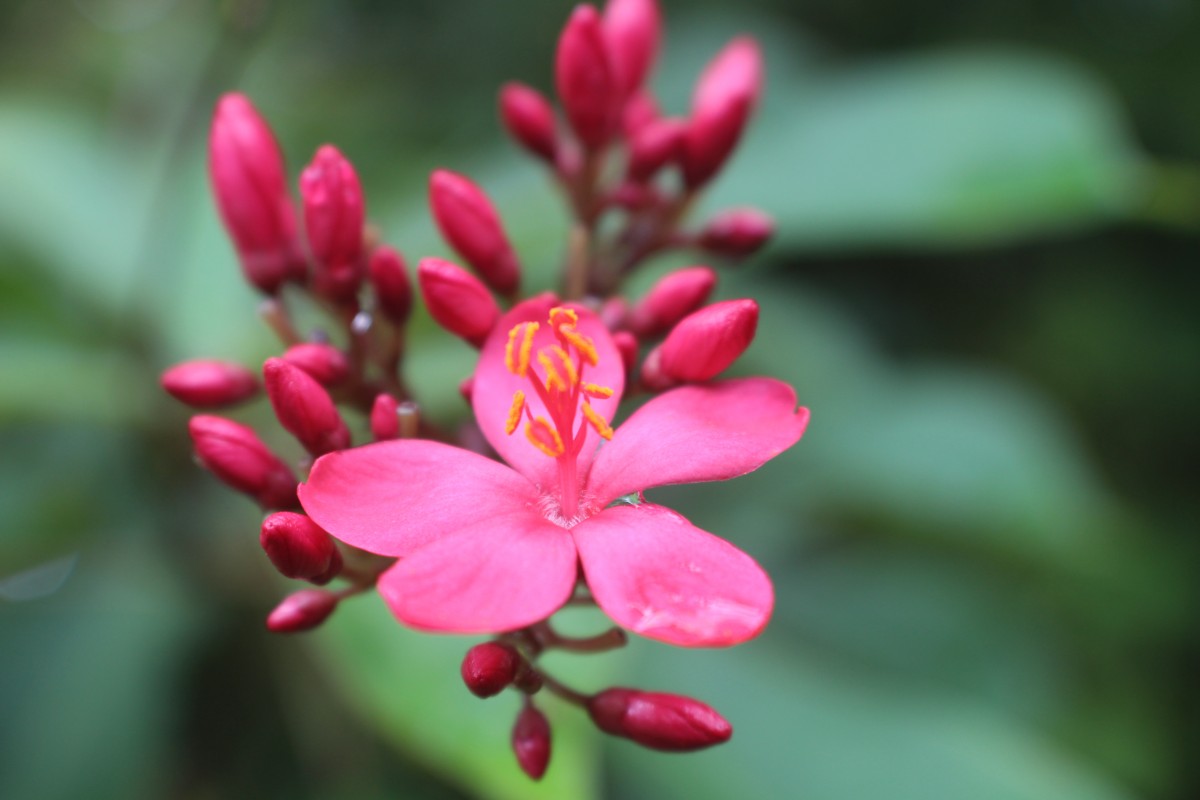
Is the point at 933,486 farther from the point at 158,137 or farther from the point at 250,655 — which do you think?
the point at 158,137

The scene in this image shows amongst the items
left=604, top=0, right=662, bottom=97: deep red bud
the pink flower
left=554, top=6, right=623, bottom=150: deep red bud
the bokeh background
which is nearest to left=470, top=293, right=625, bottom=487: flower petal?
the pink flower

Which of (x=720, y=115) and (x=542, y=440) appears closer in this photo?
(x=542, y=440)

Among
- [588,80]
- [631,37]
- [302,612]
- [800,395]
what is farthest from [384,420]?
[800,395]

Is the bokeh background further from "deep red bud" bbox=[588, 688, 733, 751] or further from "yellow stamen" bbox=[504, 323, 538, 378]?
"yellow stamen" bbox=[504, 323, 538, 378]

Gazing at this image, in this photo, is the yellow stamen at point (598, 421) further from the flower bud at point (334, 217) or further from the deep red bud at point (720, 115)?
the deep red bud at point (720, 115)

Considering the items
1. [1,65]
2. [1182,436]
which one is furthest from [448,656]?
[1,65]

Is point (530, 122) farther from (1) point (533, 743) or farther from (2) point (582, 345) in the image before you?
(1) point (533, 743)
